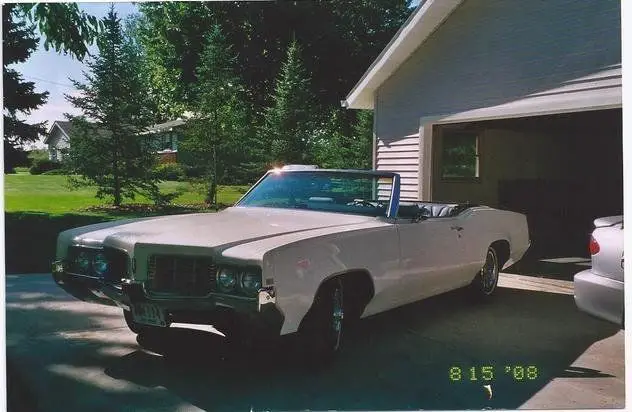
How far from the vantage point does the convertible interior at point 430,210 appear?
4.66 metres

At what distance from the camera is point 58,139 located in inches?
203

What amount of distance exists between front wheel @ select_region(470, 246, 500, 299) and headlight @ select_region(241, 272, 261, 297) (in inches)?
116

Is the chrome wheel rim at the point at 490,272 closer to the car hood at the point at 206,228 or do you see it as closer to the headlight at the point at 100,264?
the car hood at the point at 206,228

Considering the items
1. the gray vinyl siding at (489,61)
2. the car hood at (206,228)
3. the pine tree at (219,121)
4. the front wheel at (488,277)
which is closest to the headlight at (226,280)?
the car hood at (206,228)

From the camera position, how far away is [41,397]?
3.49m

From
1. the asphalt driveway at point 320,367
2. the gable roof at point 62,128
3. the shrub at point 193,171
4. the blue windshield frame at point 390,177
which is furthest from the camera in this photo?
the shrub at point 193,171

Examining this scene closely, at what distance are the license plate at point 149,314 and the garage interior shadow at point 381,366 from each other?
15.7 inches

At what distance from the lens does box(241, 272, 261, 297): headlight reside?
3.23m

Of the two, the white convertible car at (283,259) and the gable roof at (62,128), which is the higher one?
the gable roof at (62,128)

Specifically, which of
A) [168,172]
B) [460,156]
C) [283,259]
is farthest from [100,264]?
[460,156]

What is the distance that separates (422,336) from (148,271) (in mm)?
2240

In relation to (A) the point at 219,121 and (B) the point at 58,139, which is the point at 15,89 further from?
(A) the point at 219,121

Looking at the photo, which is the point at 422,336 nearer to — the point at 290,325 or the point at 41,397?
the point at 290,325

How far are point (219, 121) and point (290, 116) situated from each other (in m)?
0.70
